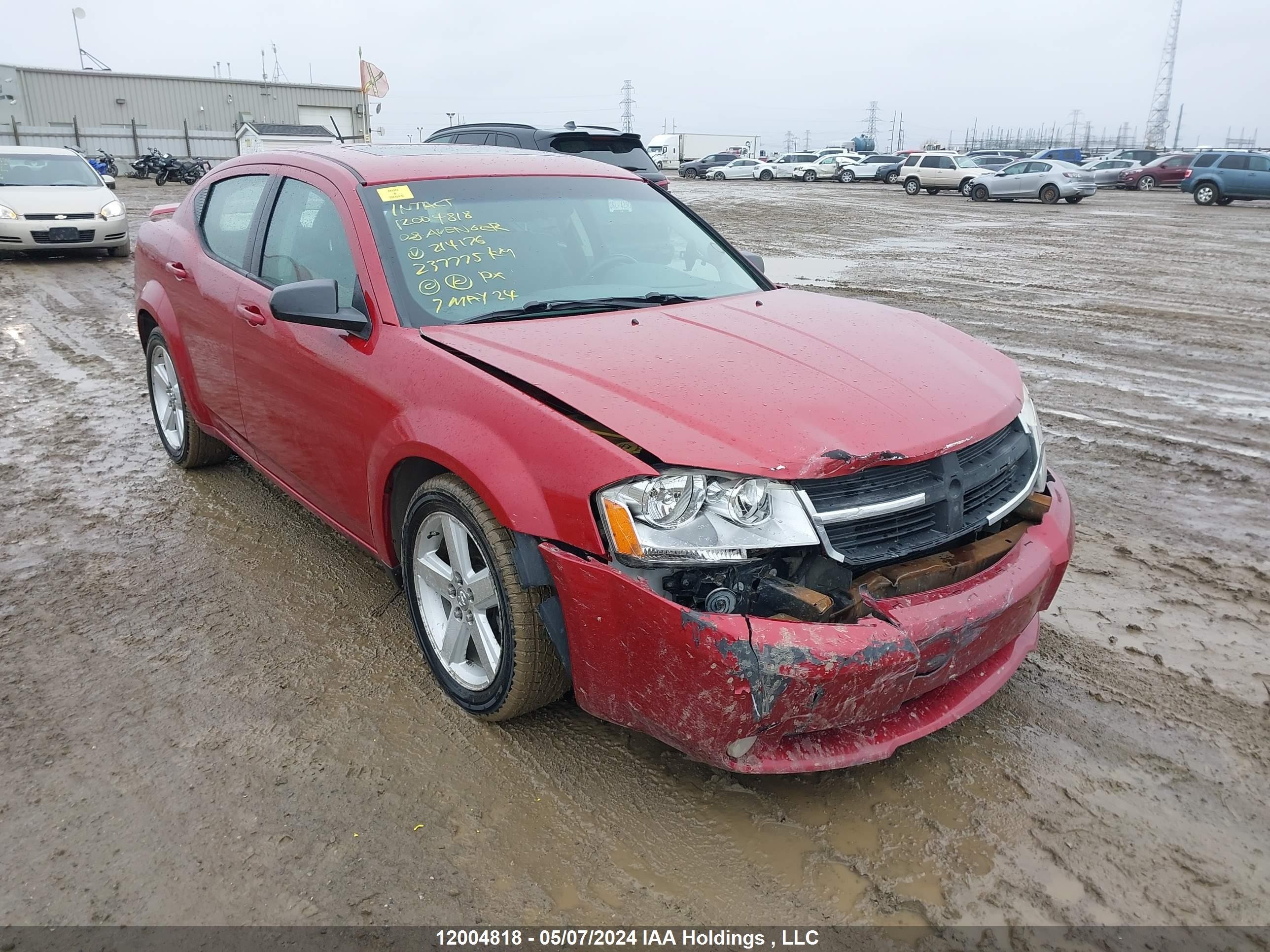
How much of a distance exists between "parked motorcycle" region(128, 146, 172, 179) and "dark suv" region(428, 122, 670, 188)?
24.9 metres

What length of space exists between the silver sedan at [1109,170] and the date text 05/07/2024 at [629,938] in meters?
39.0

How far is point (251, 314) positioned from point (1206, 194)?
30.9 m

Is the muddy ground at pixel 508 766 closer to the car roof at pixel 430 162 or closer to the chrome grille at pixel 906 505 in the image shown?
the chrome grille at pixel 906 505

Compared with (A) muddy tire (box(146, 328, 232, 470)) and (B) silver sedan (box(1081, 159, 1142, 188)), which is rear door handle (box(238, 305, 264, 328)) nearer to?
(A) muddy tire (box(146, 328, 232, 470))

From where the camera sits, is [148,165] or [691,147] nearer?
[148,165]

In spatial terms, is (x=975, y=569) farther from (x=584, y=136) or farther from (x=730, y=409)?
(x=584, y=136)

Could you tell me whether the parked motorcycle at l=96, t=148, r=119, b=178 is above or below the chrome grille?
above

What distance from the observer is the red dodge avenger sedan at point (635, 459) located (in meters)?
2.23

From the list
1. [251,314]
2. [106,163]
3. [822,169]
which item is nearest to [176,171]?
[106,163]

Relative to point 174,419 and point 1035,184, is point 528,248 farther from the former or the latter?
point 1035,184

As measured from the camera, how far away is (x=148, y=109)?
4422cm

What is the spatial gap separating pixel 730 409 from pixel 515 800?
1.27 m

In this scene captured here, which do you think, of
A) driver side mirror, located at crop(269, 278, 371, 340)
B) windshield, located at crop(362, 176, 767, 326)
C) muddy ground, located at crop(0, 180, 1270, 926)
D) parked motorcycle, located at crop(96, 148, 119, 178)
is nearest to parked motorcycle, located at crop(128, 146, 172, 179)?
parked motorcycle, located at crop(96, 148, 119, 178)

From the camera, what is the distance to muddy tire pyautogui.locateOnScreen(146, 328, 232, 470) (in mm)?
4836
